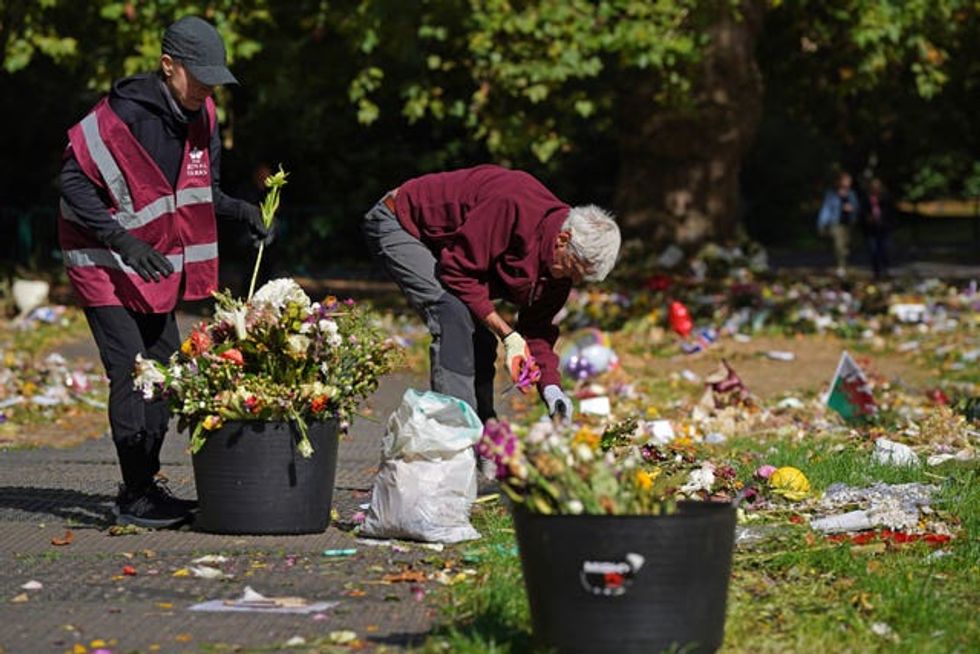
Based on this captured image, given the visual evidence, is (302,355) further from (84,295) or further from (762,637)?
(762,637)

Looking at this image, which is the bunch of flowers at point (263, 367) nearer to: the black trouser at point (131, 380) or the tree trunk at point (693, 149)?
the black trouser at point (131, 380)

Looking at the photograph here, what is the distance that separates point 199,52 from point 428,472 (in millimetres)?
1748

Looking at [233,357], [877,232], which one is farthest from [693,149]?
[233,357]

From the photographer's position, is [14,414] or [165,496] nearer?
[165,496]

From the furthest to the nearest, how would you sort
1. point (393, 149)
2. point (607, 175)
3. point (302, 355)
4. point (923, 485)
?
1. point (607, 175)
2. point (393, 149)
3. point (923, 485)
4. point (302, 355)

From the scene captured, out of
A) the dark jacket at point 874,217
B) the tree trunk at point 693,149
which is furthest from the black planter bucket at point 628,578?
the dark jacket at point 874,217

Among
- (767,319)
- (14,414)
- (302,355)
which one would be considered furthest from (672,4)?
(302,355)

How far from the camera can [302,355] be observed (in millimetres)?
6809

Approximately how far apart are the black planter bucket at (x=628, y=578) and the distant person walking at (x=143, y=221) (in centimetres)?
261

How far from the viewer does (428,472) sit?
22.1ft

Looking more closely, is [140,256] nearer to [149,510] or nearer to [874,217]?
[149,510]

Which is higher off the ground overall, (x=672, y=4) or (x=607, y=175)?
(x=672, y=4)

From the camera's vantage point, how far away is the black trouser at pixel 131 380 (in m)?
7.02

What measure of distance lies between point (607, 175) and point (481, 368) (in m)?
25.4
